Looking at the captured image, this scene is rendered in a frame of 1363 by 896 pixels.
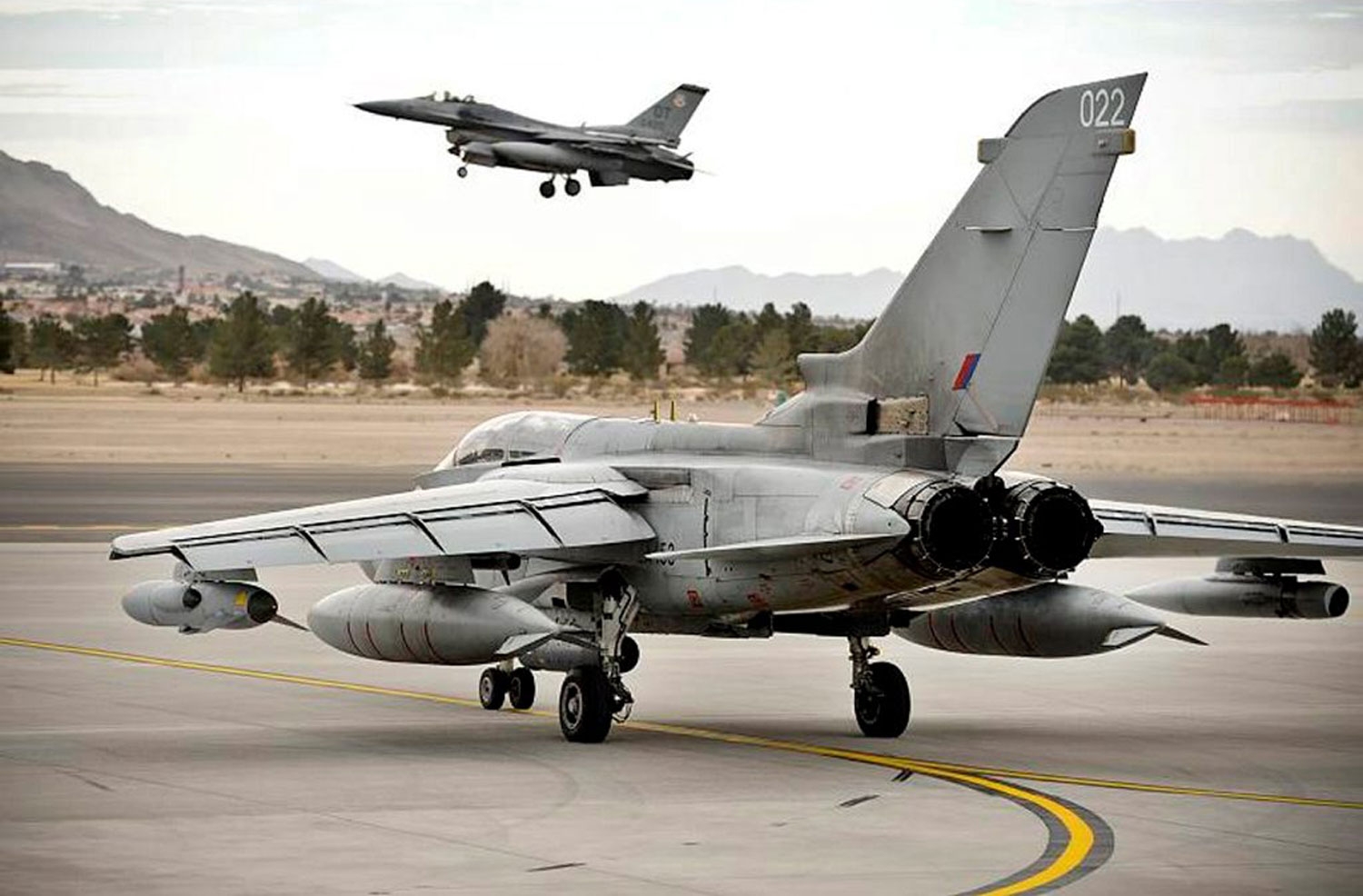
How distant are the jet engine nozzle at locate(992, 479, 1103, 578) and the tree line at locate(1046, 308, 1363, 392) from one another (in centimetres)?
10887

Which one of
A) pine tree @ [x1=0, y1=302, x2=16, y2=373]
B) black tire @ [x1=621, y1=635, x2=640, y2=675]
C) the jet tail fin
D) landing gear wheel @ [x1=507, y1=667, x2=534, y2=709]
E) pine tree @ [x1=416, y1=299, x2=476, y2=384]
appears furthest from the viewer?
pine tree @ [x1=0, y1=302, x2=16, y2=373]

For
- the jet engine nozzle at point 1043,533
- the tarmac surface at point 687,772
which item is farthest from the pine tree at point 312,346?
the jet engine nozzle at point 1043,533

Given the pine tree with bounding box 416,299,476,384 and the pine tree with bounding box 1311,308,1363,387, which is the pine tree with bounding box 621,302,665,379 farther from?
the pine tree with bounding box 1311,308,1363,387

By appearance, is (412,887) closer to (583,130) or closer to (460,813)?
(460,813)

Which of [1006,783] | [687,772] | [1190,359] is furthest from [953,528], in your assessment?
[1190,359]

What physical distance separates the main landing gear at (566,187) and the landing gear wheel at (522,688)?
2065 inches

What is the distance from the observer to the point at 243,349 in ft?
459

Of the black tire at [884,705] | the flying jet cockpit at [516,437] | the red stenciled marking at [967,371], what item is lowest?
the black tire at [884,705]

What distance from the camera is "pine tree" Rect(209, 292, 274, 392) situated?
139000 millimetres

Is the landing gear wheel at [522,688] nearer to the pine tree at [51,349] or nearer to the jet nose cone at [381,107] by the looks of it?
the jet nose cone at [381,107]

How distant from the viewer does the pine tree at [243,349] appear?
456 ft

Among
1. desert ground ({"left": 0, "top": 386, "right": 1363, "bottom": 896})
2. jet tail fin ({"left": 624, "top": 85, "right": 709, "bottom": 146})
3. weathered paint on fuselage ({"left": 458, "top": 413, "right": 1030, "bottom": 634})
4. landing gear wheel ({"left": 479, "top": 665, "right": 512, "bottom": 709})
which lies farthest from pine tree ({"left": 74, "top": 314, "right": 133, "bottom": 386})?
weathered paint on fuselage ({"left": 458, "top": 413, "right": 1030, "bottom": 634})

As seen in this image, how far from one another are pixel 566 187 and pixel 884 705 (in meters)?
56.8

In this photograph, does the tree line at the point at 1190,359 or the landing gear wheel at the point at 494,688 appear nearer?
the landing gear wheel at the point at 494,688
